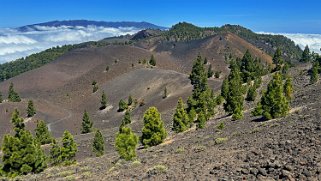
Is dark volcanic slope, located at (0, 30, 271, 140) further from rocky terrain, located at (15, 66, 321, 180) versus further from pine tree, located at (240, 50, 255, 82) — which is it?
rocky terrain, located at (15, 66, 321, 180)

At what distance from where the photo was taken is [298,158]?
19.4m

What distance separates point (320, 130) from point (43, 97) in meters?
141

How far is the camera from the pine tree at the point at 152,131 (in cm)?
4819

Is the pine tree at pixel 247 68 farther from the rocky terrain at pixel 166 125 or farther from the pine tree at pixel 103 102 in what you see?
the pine tree at pixel 103 102

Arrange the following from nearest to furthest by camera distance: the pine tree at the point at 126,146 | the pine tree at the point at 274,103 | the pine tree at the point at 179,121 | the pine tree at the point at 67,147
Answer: the pine tree at the point at 126,146
the pine tree at the point at 274,103
the pine tree at the point at 67,147
the pine tree at the point at 179,121

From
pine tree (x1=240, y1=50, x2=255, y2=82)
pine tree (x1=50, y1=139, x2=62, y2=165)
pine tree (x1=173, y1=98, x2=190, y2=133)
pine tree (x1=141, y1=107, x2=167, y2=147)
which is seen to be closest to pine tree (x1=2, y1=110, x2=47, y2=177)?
pine tree (x1=50, y1=139, x2=62, y2=165)

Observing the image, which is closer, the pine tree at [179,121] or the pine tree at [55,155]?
the pine tree at [55,155]

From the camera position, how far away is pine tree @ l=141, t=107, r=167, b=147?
48.2 metres

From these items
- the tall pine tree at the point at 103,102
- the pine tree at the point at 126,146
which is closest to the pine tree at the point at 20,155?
the pine tree at the point at 126,146

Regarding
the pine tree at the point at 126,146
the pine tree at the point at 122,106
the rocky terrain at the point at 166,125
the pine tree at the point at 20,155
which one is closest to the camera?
the rocky terrain at the point at 166,125

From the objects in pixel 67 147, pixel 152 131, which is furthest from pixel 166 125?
pixel 152 131

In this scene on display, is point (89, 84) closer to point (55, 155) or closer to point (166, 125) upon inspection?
point (166, 125)

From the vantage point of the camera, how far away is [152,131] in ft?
159

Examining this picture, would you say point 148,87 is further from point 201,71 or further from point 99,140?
point 99,140
